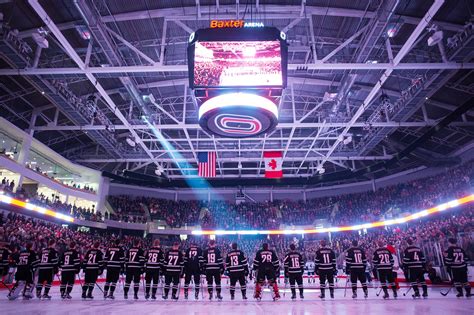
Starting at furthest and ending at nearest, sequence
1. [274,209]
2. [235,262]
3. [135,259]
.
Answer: [274,209] < [135,259] < [235,262]

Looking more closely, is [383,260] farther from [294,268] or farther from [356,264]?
[294,268]

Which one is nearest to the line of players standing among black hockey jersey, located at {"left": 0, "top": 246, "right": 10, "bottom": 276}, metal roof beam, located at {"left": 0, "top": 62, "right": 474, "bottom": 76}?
black hockey jersey, located at {"left": 0, "top": 246, "right": 10, "bottom": 276}

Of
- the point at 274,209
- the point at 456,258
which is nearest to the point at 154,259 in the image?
the point at 456,258

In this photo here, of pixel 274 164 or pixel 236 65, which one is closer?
pixel 236 65

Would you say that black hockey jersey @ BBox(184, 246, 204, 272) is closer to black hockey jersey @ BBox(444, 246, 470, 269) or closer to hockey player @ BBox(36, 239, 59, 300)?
hockey player @ BBox(36, 239, 59, 300)

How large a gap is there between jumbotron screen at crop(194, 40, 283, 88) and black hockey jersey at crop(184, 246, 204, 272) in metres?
6.33

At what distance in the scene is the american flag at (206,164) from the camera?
25156 millimetres

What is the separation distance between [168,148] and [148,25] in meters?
13.3

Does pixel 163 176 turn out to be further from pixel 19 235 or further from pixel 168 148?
pixel 19 235

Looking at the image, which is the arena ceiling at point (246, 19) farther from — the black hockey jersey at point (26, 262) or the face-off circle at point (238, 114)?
the black hockey jersey at point (26, 262)

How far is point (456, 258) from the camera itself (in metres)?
11.8

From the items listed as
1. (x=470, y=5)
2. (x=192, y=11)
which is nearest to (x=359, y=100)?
(x=470, y=5)

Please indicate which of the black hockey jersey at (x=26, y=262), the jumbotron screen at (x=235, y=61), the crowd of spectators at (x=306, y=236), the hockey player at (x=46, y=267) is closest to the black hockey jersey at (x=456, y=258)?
the crowd of spectators at (x=306, y=236)

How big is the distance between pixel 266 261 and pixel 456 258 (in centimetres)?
690
